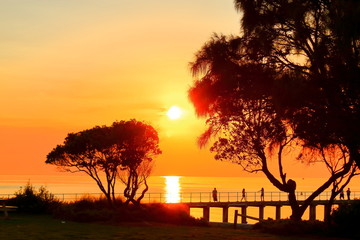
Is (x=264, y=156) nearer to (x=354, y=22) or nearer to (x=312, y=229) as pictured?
(x=312, y=229)

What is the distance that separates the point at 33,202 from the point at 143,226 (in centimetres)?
1235

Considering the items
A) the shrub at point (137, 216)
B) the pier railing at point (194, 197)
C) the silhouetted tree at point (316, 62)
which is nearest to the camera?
the silhouetted tree at point (316, 62)

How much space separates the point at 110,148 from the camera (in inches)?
1526

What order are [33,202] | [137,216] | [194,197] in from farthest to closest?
[194,197] < [33,202] < [137,216]

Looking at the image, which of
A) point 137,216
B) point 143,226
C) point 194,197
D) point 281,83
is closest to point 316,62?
point 281,83

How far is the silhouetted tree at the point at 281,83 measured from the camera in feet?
69.7

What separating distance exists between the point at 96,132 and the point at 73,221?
31.7 feet

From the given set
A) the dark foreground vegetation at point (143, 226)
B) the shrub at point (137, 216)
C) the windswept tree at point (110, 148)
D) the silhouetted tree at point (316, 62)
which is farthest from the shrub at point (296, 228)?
the windswept tree at point (110, 148)

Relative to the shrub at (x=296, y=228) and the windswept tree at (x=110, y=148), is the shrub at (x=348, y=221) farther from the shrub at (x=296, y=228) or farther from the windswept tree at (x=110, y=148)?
the windswept tree at (x=110, y=148)

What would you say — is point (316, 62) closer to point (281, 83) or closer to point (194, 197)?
point (281, 83)

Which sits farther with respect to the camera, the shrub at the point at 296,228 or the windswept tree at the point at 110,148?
the windswept tree at the point at 110,148

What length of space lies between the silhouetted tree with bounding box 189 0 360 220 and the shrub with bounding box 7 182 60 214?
46.3ft

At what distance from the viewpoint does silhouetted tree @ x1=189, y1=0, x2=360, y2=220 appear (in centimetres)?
2123

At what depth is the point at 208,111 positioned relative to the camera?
2681 cm
